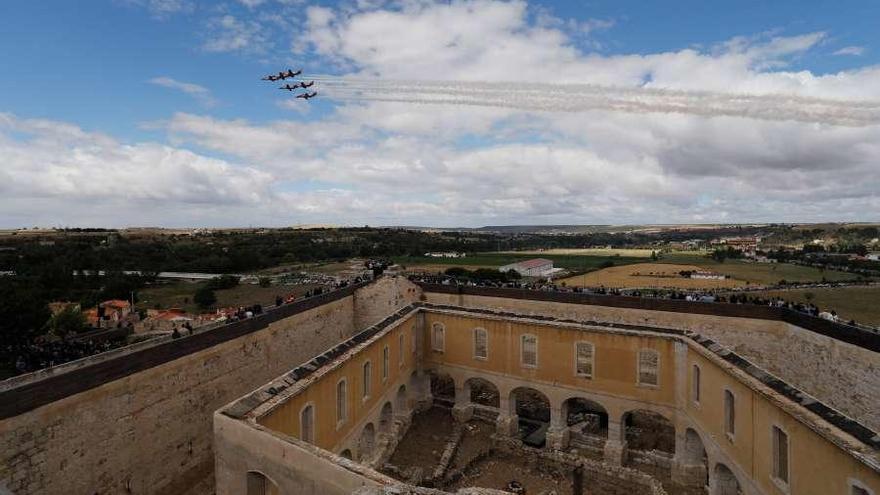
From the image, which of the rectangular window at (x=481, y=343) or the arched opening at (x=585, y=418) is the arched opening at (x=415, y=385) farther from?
the arched opening at (x=585, y=418)

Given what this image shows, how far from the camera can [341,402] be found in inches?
559

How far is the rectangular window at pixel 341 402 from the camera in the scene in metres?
13.8

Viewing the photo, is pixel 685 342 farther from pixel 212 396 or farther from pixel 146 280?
pixel 146 280

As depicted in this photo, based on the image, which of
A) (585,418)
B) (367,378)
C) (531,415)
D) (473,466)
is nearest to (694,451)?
(585,418)

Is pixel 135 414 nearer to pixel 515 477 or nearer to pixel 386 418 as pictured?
pixel 386 418

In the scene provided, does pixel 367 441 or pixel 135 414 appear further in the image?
pixel 367 441

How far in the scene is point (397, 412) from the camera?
20.5m

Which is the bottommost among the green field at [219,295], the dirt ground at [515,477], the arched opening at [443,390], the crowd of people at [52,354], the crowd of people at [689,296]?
the dirt ground at [515,477]

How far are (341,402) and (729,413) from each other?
10.6 meters

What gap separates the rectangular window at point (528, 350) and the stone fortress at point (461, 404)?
47 millimetres

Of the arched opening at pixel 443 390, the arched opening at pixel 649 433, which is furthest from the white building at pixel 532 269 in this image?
the arched opening at pixel 649 433

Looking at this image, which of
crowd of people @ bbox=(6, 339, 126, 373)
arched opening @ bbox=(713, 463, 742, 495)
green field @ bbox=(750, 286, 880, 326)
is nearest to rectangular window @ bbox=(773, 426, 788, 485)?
arched opening @ bbox=(713, 463, 742, 495)

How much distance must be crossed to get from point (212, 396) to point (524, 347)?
37.8ft

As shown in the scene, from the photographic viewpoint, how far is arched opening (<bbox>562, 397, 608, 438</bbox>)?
2006 cm
